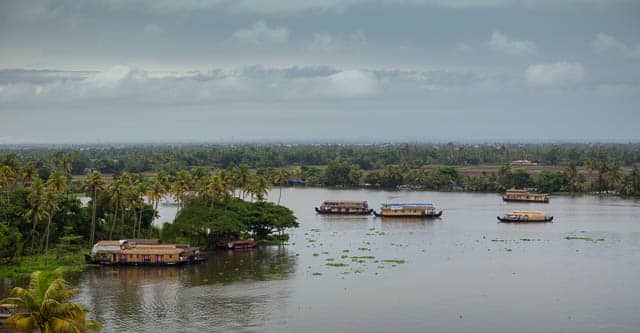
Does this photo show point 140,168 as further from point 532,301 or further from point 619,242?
point 532,301

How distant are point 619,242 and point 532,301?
26.8 meters

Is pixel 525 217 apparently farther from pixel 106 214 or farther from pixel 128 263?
pixel 128 263

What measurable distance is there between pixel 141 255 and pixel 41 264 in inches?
268

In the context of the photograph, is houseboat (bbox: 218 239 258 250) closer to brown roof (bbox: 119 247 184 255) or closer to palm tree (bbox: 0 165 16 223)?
brown roof (bbox: 119 247 184 255)

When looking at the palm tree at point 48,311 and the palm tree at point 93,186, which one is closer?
the palm tree at point 48,311

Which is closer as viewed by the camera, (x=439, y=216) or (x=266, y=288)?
(x=266, y=288)

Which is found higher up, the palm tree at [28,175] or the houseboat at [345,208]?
the palm tree at [28,175]

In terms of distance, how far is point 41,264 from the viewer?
56.2 m

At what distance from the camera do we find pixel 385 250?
219 feet

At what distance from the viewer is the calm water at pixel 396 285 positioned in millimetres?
42438

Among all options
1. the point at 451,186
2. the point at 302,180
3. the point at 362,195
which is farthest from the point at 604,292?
the point at 302,180

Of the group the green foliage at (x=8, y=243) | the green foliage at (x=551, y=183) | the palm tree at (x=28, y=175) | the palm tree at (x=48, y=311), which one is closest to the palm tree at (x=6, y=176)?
the palm tree at (x=28, y=175)

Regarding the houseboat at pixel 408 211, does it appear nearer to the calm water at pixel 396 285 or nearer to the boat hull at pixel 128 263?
the calm water at pixel 396 285

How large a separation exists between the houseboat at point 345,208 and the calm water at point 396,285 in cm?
1549
